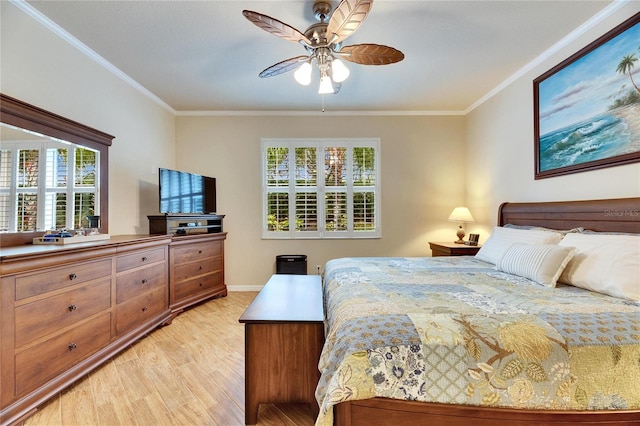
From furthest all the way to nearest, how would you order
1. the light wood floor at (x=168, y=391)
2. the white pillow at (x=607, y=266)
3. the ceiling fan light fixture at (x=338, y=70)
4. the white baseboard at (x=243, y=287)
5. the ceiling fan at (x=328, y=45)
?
the white baseboard at (x=243, y=287) → the ceiling fan light fixture at (x=338, y=70) → the ceiling fan at (x=328, y=45) → the light wood floor at (x=168, y=391) → the white pillow at (x=607, y=266)

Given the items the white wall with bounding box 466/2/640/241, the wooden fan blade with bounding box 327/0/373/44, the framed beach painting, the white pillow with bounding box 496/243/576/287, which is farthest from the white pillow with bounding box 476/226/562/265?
the wooden fan blade with bounding box 327/0/373/44

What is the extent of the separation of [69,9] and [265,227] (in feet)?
9.51

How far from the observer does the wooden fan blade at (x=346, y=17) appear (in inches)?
61.1

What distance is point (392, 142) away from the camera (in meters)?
4.19

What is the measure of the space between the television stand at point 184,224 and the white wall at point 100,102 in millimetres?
320

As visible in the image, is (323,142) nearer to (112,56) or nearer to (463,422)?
(112,56)

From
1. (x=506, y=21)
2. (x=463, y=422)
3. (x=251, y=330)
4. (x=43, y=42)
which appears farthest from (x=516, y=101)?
(x=43, y=42)

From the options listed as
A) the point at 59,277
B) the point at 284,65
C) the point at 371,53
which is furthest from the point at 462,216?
the point at 59,277

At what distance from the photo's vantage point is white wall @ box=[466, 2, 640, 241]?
2.08 metres

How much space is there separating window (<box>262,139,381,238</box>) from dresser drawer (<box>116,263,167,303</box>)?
5.26ft

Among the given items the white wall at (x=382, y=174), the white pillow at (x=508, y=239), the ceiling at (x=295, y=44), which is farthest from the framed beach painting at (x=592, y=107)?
the white wall at (x=382, y=174)

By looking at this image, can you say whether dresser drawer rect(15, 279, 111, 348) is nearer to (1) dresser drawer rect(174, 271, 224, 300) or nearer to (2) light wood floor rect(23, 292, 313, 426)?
(2) light wood floor rect(23, 292, 313, 426)

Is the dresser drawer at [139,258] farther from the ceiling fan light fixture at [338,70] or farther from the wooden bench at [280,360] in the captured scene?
the ceiling fan light fixture at [338,70]

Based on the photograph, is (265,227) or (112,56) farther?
(265,227)
